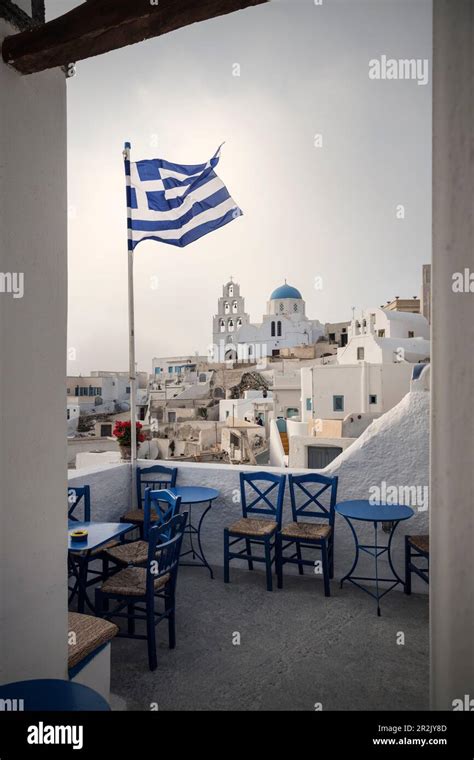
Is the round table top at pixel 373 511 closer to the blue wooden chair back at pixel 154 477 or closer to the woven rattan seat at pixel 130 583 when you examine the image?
the woven rattan seat at pixel 130 583

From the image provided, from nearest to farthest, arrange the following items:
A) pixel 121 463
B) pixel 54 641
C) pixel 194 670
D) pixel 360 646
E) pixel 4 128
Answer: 1. pixel 4 128
2. pixel 54 641
3. pixel 194 670
4. pixel 360 646
5. pixel 121 463

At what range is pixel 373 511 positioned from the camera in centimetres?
422

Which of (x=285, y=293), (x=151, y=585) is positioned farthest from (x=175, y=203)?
(x=285, y=293)

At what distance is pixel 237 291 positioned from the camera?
5584 cm

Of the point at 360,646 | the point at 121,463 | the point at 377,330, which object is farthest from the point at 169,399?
the point at 360,646

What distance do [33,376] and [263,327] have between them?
5038cm

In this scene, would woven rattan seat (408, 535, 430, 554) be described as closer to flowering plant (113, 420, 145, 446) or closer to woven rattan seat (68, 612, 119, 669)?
woven rattan seat (68, 612, 119, 669)

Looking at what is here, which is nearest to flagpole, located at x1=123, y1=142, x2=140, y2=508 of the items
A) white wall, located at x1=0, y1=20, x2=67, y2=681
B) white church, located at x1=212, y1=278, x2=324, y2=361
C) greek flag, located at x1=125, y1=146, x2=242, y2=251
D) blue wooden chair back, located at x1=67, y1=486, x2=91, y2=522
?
greek flag, located at x1=125, y1=146, x2=242, y2=251

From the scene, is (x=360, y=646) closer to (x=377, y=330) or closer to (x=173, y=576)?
(x=173, y=576)

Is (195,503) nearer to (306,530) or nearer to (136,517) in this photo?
(136,517)

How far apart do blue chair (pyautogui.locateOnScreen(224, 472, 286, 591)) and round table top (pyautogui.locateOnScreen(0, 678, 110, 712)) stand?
2.85m

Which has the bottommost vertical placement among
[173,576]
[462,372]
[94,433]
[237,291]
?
[94,433]
